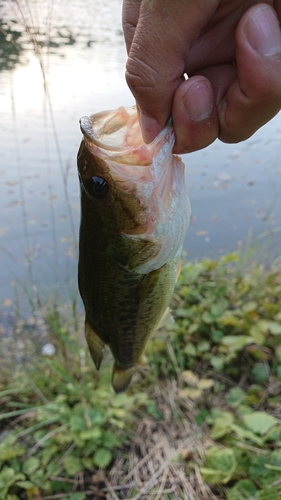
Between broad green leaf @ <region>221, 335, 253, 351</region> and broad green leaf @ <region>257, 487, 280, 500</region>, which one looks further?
broad green leaf @ <region>221, 335, 253, 351</region>

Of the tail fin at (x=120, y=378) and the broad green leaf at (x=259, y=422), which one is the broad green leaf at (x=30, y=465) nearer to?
the tail fin at (x=120, y=378)

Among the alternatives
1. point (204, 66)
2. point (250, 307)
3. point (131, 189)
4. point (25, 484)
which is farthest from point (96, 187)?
point (250, 307)

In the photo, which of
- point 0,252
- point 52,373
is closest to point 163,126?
point 52,373

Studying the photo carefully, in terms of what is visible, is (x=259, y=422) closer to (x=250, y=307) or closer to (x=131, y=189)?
(x=250, y=307)

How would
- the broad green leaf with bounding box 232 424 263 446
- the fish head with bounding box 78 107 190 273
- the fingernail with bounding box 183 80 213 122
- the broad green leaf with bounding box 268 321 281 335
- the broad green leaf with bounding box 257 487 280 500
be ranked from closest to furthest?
the fingernail with bounding box 183 80 213 122 → the fish head with bounding box 78 107 190 273 → the broad green leaf with bounding box 257 487 280 500 → the broad green leaf with bounding box 232 424 263 446 → the broad green leaf with bounding box 268 321 281 335

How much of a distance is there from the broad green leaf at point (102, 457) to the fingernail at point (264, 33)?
229cm

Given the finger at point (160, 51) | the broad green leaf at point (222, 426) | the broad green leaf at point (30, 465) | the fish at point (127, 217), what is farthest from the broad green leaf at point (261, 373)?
the finger at point (160, 51)

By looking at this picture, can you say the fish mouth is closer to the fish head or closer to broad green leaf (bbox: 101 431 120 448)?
the fish head

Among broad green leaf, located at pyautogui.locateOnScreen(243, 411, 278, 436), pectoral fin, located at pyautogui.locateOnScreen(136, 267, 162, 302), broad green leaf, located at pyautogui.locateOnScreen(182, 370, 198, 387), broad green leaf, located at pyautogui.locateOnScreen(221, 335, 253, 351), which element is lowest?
broad green leaf, located at pyautogui.locateOnScreen(182, 370, 198, 387)

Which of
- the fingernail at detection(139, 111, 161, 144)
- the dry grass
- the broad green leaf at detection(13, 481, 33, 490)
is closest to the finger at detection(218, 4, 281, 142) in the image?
the fingernail at detection(139, 111, 161, 144)

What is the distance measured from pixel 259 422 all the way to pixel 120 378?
896 mm

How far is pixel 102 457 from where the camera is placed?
2.41 metres

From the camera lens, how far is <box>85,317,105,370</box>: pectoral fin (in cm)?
179

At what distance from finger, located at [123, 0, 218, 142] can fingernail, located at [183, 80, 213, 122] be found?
0.19ft
